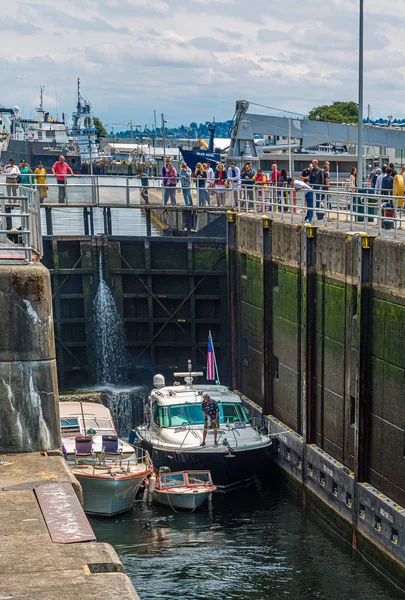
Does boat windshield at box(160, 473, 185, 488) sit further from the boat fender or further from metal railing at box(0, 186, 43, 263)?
metal railing at box(0, 186, 43, 263)

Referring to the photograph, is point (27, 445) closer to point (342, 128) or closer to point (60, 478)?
point (60, 478)

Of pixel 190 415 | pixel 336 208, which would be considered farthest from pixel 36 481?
pixel 336 208

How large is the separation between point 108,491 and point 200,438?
10.6 feet

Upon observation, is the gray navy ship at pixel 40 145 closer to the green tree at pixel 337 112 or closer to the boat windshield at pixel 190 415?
the green tree at pixel 337 112

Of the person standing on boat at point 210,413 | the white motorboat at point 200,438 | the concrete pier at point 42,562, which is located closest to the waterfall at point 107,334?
the white motorboat at point 200,438

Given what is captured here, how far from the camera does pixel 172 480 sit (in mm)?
25094

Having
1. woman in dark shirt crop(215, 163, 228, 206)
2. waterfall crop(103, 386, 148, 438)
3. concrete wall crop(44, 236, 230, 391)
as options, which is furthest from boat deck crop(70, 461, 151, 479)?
woman in dark shirt crop(215, 163, 228, 206)

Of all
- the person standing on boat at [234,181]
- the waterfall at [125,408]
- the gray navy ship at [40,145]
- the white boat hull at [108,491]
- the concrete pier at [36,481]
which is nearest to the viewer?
the concrete pier at [36,481]

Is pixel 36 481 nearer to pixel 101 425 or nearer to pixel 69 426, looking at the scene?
pixel 69 426

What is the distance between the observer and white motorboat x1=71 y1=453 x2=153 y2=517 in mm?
23891

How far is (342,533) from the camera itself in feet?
73.7

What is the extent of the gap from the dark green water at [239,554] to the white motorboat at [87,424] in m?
1.82

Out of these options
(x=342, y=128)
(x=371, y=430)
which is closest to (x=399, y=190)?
(x=371, y=430)

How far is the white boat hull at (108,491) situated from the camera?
78.3 feet
